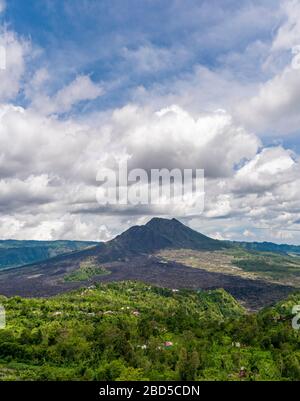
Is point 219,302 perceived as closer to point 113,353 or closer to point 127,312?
point 127,312

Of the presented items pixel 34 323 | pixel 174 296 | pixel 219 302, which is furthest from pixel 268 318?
pixel 219 302

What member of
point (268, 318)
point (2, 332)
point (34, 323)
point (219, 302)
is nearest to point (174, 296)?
point (219, 302)
